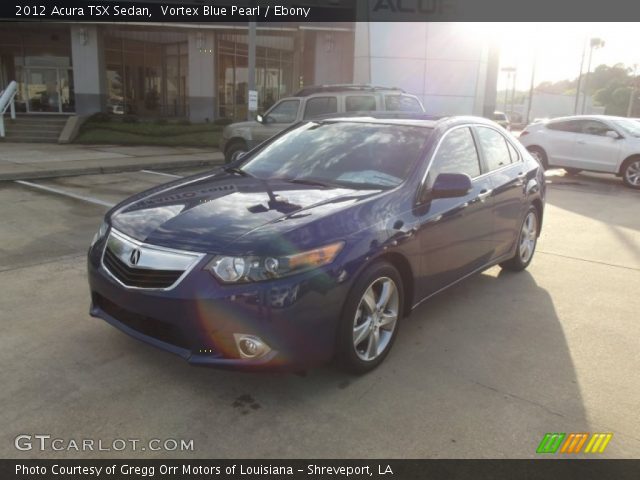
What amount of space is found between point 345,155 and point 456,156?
93cm

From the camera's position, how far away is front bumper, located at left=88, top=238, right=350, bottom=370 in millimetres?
3018

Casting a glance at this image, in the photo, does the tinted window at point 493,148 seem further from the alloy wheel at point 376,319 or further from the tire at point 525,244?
the alloy wheel at point 376,319

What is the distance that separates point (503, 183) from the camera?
510 cm

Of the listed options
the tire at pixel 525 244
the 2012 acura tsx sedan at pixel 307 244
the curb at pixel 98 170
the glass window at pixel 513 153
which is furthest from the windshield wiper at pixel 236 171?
the curb at pixel 98 170

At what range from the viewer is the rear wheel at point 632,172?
12585mm

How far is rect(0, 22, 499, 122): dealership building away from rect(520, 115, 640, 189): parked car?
8.59 metres

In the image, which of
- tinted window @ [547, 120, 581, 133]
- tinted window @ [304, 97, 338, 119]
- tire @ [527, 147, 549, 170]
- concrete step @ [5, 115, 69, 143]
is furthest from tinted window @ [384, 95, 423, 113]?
concrete step @ [5, 115, 69, 143]

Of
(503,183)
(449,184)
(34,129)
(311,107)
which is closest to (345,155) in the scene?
(449,184)

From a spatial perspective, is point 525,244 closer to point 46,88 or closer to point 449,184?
point 449,184

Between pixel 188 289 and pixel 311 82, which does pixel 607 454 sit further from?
pixel 311 82

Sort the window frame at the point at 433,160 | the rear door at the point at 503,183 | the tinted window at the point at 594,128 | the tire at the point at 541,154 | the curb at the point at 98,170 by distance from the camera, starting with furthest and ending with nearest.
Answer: the tire at the point at 541,154 → the tinted window at the point at 594,128 → the curb at the point at 98,170 → the rear door at the point at 503,183 → the window frame at the point at 433,160

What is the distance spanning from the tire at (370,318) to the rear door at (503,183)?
1.66 metres

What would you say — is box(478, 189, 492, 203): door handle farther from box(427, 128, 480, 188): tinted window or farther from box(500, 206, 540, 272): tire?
box(500, 206, 540, 272): tire

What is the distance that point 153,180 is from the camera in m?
11.4
